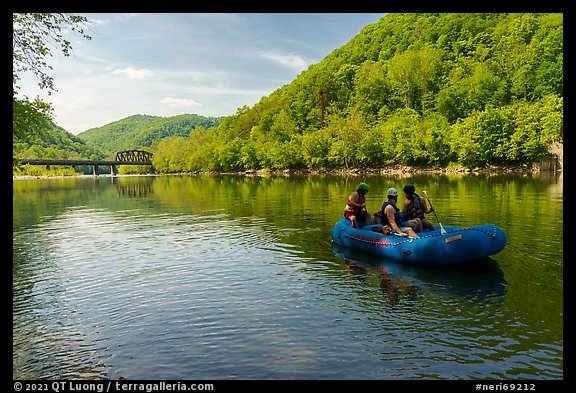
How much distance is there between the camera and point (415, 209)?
1551 centimetres

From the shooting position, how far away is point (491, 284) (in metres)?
11.9

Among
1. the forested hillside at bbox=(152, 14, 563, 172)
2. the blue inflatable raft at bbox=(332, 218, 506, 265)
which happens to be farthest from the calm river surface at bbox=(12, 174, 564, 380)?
the forested hillside at bbox=(152, 14, 563, 172)

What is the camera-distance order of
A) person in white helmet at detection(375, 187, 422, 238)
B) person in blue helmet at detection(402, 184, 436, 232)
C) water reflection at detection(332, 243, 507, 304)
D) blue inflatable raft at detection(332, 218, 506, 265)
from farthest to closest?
person in blue helmet at detection(402, 184, 436, 232) → person in white helmet at detection(375, 187, 422, 238) → blue inflatable raft at detection(332, 218, 506, 265) → water reflection at detection(332, 243, 507, 304)

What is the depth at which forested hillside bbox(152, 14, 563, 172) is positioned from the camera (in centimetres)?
7656

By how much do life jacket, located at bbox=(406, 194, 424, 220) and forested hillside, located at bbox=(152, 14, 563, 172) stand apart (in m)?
63.2

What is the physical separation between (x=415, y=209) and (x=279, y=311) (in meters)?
7.46

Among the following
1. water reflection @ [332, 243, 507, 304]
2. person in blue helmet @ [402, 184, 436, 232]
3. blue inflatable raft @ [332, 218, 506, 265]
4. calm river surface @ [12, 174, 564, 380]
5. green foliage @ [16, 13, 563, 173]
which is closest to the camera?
calm river surface @ [12, 174, 564, 380]

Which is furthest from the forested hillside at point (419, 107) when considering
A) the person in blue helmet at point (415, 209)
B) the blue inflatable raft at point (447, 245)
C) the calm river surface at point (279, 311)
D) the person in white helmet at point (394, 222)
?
the blue inflatable raft at point (447, 245)

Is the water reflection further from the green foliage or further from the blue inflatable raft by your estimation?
the green foliage

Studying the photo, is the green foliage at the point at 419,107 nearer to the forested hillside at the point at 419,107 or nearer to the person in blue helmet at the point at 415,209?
the forested hillside at the point at 419,107

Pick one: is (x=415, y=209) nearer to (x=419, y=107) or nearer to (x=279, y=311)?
(x=279, y=311)
